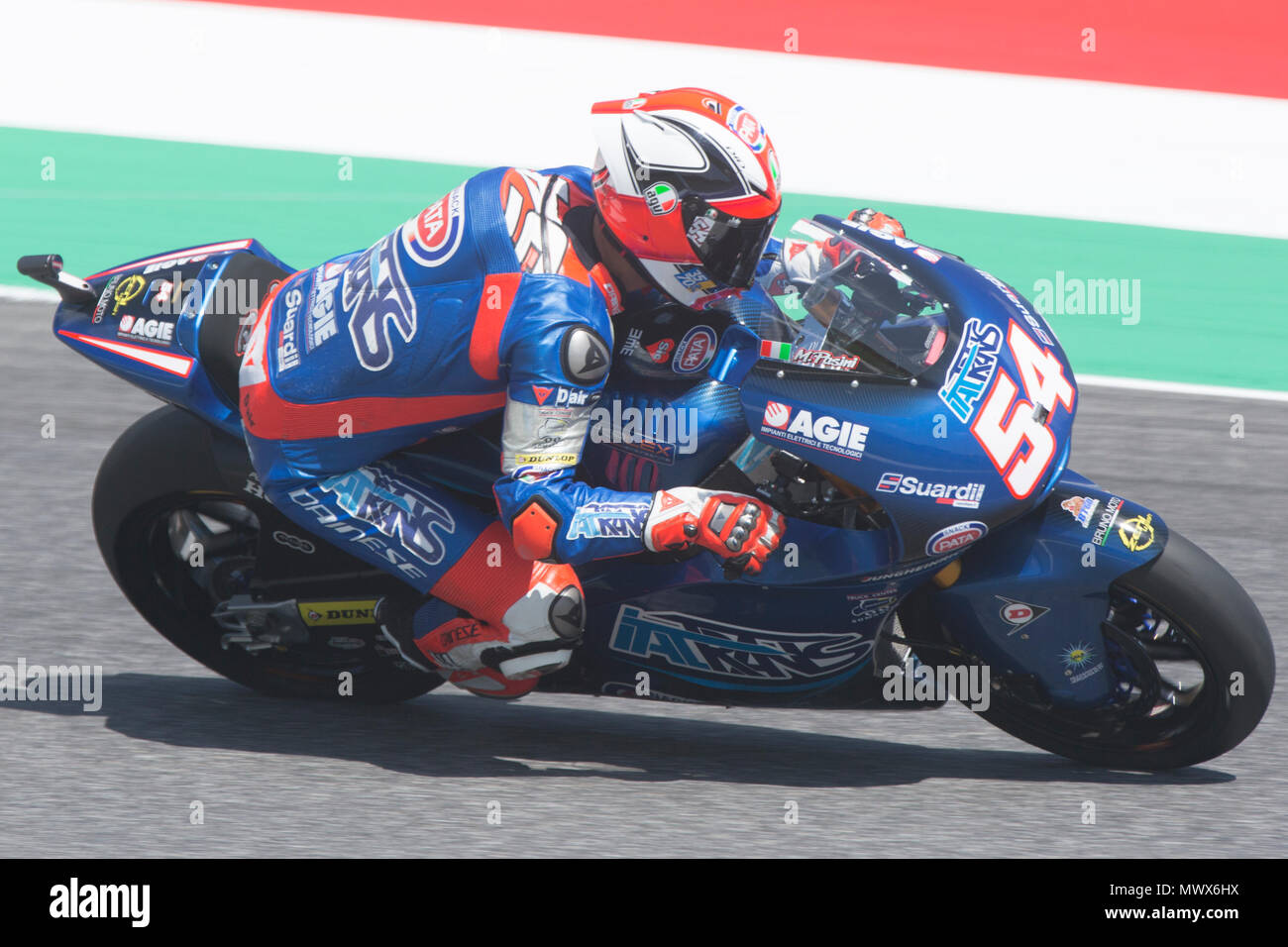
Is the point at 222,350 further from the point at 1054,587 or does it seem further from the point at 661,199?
the point at 1054,587

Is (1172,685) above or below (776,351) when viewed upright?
below

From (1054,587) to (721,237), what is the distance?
3.70ft

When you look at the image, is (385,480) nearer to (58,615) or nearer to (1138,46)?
(58,615)

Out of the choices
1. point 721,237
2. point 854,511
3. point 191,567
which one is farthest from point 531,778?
point 721,237

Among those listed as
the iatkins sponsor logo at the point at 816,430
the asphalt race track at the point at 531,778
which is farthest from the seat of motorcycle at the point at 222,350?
the iatkins sponsor logo at the point at 816,430

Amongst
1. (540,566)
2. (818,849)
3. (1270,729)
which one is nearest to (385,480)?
(540,566)

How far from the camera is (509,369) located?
3980 millimetres

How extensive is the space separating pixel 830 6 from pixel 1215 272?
4648 mm

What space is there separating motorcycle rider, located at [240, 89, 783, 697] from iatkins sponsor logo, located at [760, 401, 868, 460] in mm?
186

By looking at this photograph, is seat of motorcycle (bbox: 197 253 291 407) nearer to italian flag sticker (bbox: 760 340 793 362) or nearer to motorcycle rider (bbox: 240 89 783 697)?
motorcycle rider (bbox: 240 89 783 697)
